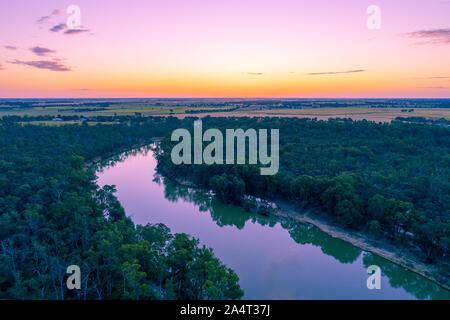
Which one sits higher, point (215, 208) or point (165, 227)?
point (165, 227)

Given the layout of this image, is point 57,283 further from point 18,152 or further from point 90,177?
point 18,152

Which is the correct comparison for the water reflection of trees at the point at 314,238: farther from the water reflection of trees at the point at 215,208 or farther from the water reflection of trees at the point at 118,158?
the water reflection of trees at the point at 118,158

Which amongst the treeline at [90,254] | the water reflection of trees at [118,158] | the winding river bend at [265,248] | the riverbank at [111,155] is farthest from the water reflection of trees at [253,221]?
the riverbank at [111,155]

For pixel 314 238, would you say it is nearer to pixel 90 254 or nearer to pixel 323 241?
pixel 323 241

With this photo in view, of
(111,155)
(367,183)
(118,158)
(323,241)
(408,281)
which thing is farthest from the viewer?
(111,155)

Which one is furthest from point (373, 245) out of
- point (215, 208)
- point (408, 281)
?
point (215, 208)

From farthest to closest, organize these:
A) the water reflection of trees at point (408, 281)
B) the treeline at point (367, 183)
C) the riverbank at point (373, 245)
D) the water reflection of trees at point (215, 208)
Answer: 1. the water reflection of trees at point (215, 208)
2. the treeline at point (367, 183)
3. the riverbank at point (373, 245)
4. the water reflection of trees at point (408, 281)
